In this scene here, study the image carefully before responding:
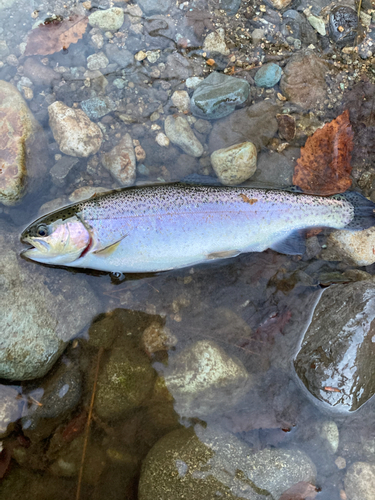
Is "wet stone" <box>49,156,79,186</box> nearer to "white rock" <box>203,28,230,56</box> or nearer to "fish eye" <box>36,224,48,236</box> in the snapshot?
"fish eye" <box>36,224,48,236</box>

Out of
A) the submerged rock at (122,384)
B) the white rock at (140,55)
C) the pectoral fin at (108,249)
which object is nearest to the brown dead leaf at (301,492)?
the submerged rock at (122,384)

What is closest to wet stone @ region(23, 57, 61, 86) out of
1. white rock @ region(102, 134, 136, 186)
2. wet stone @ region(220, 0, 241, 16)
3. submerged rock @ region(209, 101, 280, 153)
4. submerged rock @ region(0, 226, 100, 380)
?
white rock @ region(102, 134, 136, 186)

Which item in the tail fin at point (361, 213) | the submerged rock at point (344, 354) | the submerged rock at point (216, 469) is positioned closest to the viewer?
the submerged rock at point (216, 469)

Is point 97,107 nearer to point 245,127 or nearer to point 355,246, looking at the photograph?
point 245,127

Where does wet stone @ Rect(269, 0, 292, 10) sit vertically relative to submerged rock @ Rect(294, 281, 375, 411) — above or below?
above

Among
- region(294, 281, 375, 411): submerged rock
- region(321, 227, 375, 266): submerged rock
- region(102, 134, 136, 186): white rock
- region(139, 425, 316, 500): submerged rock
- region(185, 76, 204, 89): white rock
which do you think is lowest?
region(139, 425, 316, 500): submerged rock

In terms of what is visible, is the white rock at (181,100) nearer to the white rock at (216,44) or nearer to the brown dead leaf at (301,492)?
the white rock at (216,44)

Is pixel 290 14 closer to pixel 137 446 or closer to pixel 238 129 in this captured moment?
pixel 238 129
